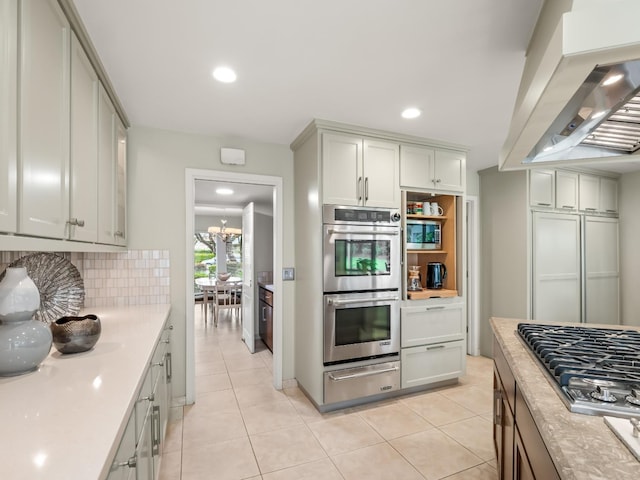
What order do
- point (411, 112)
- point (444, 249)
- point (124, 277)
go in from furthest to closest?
1. point (444, 249)
2. point (124, 277)
3. point (411, 112)

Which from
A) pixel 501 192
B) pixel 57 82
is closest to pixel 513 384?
pixel 57 82

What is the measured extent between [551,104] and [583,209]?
3851 millimetres

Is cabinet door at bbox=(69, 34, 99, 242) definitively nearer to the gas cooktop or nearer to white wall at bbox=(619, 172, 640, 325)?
the gas cooktop

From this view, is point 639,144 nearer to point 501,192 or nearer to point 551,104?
point 551,104

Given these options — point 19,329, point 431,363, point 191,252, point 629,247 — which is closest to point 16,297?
point 19,329

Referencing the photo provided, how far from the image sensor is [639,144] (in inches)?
54.5

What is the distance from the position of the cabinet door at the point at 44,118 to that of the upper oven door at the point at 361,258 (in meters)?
1.78

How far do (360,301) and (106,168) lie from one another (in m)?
2.05

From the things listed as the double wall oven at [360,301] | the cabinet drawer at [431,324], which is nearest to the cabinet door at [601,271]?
the cabinet drawer at [431,324]

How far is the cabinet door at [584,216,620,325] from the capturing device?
3934mm

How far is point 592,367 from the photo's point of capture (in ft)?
3.52

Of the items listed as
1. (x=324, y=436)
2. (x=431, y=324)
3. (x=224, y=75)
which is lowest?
(x=324, y=436)

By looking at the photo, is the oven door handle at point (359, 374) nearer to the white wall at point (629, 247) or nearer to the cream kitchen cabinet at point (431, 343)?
the cream kitchen cabinet at point (431, 343)

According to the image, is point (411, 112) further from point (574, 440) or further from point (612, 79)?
point (574, 440)
